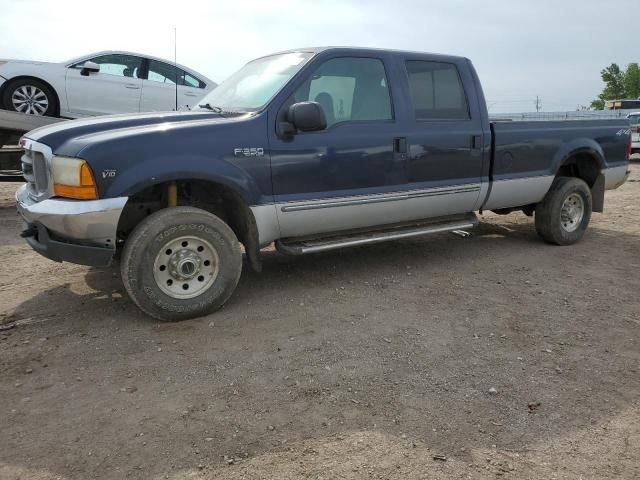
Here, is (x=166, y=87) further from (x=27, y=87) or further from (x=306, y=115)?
(x=306, y=115)

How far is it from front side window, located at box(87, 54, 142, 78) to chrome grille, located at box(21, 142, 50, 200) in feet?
18.8

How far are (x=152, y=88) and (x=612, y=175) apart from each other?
7.37 meters

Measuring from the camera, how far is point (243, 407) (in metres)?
2.83

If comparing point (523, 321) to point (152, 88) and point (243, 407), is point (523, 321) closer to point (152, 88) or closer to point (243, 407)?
point (243, 407)

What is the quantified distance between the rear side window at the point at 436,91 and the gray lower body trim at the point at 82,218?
110 inches

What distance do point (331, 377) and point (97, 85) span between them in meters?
7.78

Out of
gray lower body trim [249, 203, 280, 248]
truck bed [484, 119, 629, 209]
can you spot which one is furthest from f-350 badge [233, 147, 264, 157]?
truck bed [484, 119, 629, 209]

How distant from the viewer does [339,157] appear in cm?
443

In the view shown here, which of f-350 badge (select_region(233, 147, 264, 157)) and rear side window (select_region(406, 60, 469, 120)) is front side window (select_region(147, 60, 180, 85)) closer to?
rear side window (select_region(406, 60, 469, 120))

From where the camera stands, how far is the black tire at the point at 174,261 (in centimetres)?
373

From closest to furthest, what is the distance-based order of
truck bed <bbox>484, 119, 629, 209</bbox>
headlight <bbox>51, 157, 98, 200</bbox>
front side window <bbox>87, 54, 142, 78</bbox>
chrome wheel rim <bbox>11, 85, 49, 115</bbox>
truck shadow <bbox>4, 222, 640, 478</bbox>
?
truck shadow <bbox>4, 222, 640, 478</bbox> < headlight <bbox>51, 157, 98, 200</bbox> < truck bed <bbox>484, 119, 629, 209</bbox> < chrome wheel rim <bbox>11, 85, 49, 115</bbox> < front side window <bbox>87, 54, 142, 78</bbox>

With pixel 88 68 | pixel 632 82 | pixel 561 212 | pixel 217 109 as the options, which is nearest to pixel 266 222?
pixel 217 109

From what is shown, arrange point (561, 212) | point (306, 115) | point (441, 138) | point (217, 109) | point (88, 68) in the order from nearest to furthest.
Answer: point (306, 115) → point (217, 109) → point (441, 138) → point (561, 212) → point (88, 68)

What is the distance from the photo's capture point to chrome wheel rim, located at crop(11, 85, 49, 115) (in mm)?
8539
